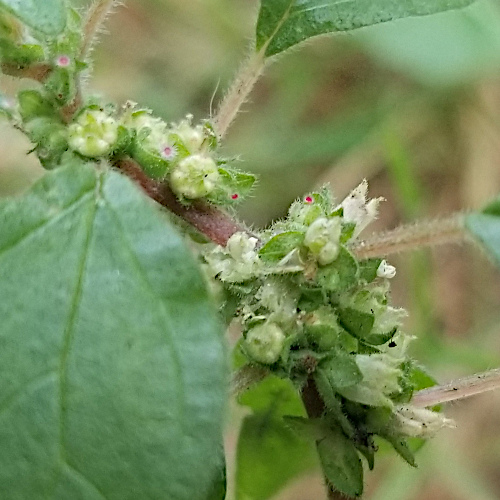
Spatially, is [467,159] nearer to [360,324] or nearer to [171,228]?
[360,324]

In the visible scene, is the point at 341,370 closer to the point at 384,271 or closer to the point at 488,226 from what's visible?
the point at 384,271

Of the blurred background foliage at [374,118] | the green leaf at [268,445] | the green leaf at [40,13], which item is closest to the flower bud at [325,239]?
the green leaf at [40,13]

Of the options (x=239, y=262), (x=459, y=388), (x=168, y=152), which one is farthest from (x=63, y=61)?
(x=459, y=388)

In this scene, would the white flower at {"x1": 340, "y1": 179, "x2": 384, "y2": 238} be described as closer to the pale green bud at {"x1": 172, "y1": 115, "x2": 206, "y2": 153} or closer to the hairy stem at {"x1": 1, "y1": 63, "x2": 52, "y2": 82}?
the pale green bud at {"x1": 172, "y1": 115, "x2": 206, "y2": 153}

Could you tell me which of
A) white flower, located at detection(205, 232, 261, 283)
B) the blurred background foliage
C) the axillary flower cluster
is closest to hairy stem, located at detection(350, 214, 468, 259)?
the axillary flower cluster

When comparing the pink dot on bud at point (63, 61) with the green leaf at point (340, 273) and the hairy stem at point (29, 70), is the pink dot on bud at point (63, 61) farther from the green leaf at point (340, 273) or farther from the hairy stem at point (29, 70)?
the green leaf at point (340, 273)

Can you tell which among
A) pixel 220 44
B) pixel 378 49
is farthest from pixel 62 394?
pixel 220 44
